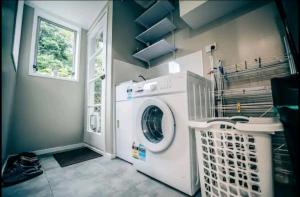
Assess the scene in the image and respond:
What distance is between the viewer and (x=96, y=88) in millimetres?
2482

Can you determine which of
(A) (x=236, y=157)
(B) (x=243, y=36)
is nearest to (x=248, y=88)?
(B) (x=243, y=36)

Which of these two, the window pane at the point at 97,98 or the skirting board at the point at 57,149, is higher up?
the window pane at the point at 97,98

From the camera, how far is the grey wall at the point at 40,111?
1914mm

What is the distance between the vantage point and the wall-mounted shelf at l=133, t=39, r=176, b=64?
1.99m

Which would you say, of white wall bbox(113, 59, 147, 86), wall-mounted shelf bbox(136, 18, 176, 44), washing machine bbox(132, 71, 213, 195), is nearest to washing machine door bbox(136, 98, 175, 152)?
washing machine bbox(132, 71, 213, 195)

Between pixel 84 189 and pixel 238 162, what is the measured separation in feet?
3.84

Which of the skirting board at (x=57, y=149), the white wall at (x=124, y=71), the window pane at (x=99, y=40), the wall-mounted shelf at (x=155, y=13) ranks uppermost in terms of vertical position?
the wall-mounted shelf at (x=155, y=13)

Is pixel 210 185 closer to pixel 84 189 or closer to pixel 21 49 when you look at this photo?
pixel 84 189

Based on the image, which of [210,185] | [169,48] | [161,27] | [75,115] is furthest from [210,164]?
[75,115]

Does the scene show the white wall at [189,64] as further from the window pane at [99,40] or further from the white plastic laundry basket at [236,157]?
the window pane at [99,40]

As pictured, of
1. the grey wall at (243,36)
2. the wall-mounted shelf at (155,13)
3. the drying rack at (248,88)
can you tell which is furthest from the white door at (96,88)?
the drying rack at (248,88)

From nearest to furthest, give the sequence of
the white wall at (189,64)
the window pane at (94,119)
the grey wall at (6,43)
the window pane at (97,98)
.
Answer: the grey wall at (6,43), the white wall at (189,64), the window pane at (94,119), the window pane at (97,98)

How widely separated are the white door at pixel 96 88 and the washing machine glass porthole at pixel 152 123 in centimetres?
95

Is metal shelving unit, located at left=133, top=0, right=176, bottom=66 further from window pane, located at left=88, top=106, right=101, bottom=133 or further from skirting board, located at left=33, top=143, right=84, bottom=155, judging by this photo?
skirting board, located at left=33, top=143, right=84, bottom=155
